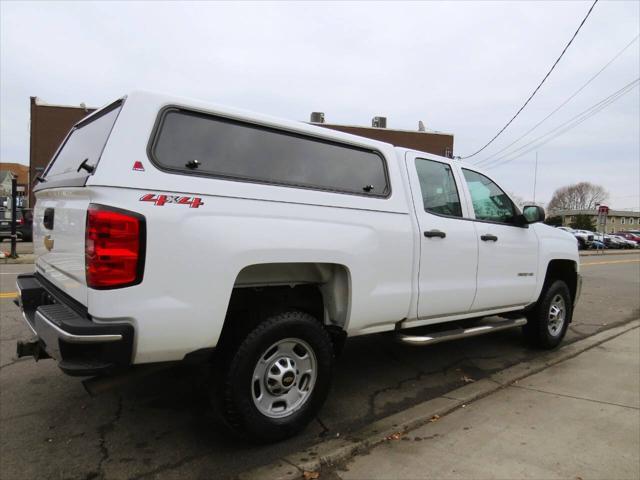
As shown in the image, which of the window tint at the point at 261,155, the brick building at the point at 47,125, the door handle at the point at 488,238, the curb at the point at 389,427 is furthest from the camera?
the brick building at the point at 47,125

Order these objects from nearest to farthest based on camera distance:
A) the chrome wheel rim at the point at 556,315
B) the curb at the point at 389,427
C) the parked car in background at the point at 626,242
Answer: the curb at the point at 389,427 < the chrome wheel rim at the point at 556,315 < the parked car in background at the point at 626,242

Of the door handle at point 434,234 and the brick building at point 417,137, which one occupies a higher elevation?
the brick building at point 417,137

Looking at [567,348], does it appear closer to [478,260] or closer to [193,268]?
[478,260]

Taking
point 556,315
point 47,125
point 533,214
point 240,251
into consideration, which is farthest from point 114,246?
point 47,125

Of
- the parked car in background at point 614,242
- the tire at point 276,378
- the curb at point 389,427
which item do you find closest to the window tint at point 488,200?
the curb at point 389,427

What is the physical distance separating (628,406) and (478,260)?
5.50 ft

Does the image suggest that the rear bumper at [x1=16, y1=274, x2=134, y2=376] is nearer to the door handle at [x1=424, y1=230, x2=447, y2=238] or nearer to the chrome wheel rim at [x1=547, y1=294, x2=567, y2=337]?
the door handle at [x1=424, y1=230, x2=447, y2=238]

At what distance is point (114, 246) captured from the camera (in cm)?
239

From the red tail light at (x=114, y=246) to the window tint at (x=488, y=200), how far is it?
10.6 feet

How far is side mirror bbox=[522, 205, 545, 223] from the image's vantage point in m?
4.94

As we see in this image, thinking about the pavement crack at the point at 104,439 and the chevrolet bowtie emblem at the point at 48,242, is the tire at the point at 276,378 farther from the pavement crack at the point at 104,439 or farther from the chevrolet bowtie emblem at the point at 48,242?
the chevrolet bowtie emblem at the point at 48,242

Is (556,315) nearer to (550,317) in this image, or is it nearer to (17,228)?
(550,317)

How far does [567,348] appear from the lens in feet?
19.1

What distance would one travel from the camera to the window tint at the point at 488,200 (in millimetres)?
4648
